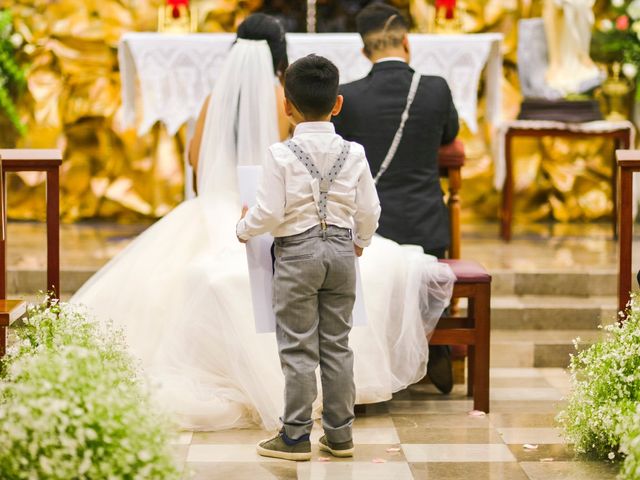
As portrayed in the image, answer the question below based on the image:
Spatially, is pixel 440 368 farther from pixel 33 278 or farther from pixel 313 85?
pixel 33 278

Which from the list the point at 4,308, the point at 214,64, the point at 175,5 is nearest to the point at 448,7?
the point at 214,64

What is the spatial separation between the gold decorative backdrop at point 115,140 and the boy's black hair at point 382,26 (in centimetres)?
396

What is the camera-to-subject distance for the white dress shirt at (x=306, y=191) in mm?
4164

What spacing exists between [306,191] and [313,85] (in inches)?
15.3

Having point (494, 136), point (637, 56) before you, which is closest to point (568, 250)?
point (494, 136)

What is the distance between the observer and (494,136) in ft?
27.4

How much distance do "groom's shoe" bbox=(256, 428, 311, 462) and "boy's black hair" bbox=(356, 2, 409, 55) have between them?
6.74 ft

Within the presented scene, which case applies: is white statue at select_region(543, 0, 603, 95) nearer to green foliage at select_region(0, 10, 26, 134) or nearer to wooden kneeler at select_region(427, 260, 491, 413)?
wooden kneeler at select_region(427, 260, 491, 413)

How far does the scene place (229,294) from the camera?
5.06 m

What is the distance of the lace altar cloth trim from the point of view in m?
7.66

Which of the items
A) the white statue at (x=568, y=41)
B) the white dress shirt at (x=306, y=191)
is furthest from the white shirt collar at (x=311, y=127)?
the white statue at (x=568, y=41)

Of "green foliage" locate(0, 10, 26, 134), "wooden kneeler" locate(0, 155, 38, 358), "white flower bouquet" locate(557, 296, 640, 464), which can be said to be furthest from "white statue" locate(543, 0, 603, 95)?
"wooden kneeler" locate(0, 155, 38, 358)

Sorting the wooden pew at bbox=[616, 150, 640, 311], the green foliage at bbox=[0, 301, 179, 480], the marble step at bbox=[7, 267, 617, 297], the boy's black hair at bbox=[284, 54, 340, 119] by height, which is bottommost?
the green foliage at bbox=[0, 301, 179, 480]

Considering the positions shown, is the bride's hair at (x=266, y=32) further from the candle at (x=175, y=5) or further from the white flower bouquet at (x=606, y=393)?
the candle at (x=175, y=5)
